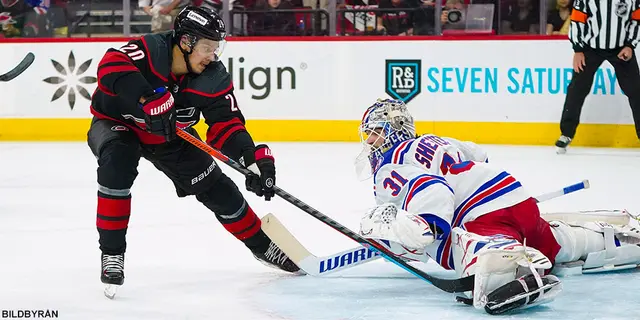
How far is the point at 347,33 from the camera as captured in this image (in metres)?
7.09

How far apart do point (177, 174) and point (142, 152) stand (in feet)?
0.41

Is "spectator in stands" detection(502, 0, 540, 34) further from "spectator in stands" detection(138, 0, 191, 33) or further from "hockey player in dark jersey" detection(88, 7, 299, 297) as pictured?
"hockey player in dark jersey" detection(88, 7, 299, 297)

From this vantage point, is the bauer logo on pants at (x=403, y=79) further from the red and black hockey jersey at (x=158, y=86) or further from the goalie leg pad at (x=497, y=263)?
the goalie leg pad at (x=497, y=263)

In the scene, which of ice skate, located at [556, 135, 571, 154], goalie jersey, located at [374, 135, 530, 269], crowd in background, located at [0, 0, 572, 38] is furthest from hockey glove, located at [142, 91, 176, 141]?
crowd in background, located at [0, 0, 572, 38]

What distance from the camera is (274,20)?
7.21 meters

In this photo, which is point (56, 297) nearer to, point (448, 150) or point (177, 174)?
point (177, 174)

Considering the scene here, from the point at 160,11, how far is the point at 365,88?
64.6 inches

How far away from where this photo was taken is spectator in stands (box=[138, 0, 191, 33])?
7348 mm

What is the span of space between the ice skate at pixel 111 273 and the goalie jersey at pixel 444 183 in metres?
0.75

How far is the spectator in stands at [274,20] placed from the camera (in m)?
7.17

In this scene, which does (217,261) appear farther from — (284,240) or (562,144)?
(562,144)

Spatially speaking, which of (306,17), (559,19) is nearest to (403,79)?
(306,17)

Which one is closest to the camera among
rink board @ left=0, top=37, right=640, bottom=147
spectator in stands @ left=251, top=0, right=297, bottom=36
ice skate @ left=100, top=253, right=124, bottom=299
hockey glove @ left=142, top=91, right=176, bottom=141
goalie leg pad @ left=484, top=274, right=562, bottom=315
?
goalie leg pad @ left=484, top=274, right=562, bottom=315

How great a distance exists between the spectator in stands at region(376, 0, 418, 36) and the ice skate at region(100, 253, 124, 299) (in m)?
4.51
